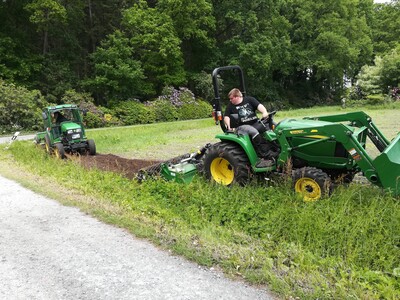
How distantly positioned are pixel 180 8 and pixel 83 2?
8018 mm

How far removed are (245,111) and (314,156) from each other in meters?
1.58

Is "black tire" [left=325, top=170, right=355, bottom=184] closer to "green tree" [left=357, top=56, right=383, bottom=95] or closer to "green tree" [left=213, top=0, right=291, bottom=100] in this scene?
"green tree" [left=213, top=0, right=291, bottom=100]

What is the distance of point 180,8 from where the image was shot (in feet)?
102

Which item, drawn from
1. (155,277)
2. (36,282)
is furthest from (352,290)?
(36,282)

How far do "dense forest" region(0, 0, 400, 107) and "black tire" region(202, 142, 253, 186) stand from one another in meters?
22.0

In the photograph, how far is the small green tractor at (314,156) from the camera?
15.7 feet

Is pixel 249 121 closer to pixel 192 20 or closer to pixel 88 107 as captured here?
pixel 88 107

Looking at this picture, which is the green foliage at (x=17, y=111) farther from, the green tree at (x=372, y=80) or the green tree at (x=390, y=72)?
the green tree at (x=390, y=72)

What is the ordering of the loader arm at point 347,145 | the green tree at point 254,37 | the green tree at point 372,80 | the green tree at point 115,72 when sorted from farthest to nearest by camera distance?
the green tree at point 254,37, the green tree at point 372,80, the green tree at point 115,72, the loader arm at point 347,145

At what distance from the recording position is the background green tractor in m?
4.79

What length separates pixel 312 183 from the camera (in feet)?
17.0

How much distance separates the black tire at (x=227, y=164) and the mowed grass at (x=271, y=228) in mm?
220

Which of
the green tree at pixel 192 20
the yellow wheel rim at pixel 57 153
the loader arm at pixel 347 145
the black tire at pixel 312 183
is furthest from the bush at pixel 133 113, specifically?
the black tire at pixel 312 183

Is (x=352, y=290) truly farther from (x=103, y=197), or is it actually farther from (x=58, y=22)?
(x=58, y=22)
